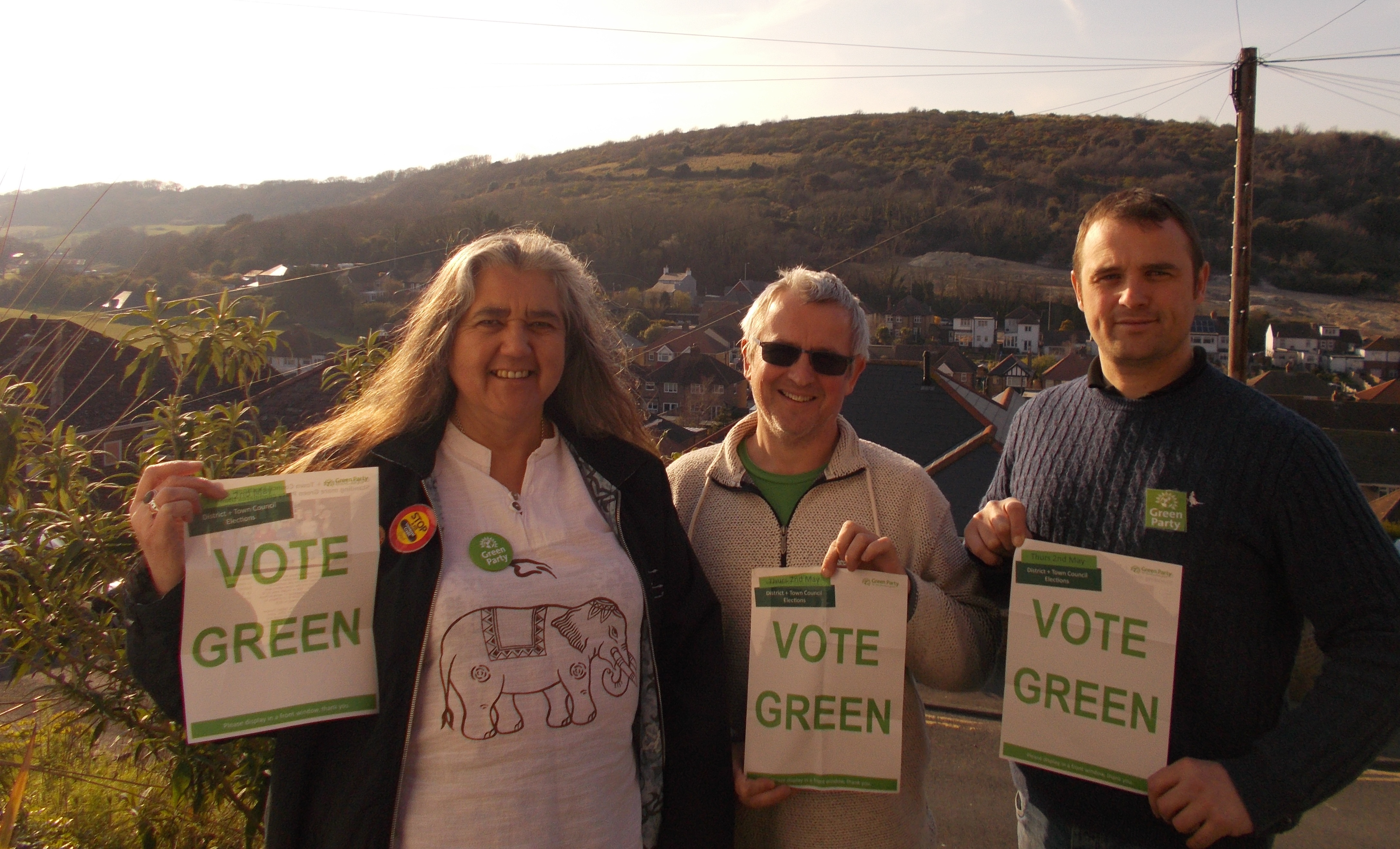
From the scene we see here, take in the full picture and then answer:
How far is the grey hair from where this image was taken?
86.4 inches

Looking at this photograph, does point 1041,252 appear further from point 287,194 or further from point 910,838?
point 910,838

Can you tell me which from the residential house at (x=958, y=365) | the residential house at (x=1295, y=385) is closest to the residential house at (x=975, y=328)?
the residential house at (x=958, y=365)

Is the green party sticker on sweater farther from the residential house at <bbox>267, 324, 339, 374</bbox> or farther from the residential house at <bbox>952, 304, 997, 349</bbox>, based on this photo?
the residential house at <bbox>952, 304, 997, 349</bbox>

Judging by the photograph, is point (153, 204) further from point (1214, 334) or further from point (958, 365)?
point (1214, 334)

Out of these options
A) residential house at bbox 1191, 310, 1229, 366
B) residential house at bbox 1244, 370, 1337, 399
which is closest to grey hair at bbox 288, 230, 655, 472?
residential house at bbox 1191, 310, 1229, 366

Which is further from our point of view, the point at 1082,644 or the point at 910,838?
the point at 910,838

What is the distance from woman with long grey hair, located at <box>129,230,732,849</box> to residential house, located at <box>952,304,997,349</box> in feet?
141

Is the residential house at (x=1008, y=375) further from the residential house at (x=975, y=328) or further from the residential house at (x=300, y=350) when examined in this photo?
the residential house at (x=300, y=350)

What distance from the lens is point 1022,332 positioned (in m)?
44.2

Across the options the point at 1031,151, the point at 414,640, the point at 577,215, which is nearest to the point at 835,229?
the point at 577,215

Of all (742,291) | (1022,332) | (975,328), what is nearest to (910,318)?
(742,291)

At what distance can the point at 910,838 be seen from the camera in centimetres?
237

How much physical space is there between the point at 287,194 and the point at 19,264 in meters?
18.8

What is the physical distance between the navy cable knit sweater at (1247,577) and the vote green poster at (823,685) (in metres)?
0.50
